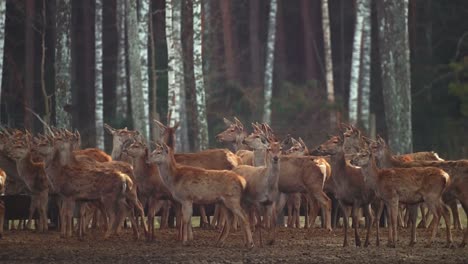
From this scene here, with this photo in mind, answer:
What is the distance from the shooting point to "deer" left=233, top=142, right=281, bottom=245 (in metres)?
21.0

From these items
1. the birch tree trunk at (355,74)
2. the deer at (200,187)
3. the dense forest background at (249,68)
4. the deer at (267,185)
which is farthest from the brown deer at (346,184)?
the birch tree trunk at (355,74)

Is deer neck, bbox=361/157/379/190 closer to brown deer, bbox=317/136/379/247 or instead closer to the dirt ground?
brown deer, bbox=317/136/379/247

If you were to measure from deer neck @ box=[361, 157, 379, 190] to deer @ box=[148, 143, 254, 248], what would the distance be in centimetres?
201

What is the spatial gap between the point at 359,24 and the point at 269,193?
19500 millimetres

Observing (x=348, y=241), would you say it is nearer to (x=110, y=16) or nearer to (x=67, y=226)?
(x=67, y=226)

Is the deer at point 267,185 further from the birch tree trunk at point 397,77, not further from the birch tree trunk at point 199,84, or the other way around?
the birch tree trunk at point 397,77

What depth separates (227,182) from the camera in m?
21.1

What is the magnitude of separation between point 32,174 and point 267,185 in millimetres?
5103

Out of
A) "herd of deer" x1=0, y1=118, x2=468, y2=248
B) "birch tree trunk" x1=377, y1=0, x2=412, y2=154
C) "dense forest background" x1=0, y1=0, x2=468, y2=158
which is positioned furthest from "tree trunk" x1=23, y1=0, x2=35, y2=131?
"herd of deer" x1=0, y1=118, x2=468, y2=248

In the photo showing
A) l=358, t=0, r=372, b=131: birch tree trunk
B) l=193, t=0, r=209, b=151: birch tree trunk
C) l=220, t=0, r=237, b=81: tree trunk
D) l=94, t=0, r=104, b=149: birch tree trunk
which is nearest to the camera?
l=193, t=0, r=209, b=151: birch tree trunk

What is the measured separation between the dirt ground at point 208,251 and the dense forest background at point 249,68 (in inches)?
535

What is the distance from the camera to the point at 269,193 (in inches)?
831

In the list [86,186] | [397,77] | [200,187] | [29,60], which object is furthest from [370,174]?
[29,60]

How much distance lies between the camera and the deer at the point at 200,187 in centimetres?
2098
